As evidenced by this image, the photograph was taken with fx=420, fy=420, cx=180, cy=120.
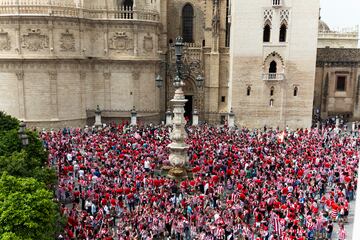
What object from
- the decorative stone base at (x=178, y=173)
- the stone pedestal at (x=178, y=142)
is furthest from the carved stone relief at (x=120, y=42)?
the decorative stone base at (x=178, y=173)

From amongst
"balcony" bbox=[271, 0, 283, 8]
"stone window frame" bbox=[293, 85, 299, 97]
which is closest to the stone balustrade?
"balcony" bbox=[271, 0, 283, 8]

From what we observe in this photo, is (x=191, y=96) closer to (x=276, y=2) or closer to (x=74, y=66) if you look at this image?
(x=276, y=2)

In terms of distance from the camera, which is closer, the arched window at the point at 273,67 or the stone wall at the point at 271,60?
the stone wall at the point at 271,60

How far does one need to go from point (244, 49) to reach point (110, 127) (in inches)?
568

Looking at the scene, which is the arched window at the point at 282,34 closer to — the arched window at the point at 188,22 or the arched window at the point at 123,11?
the arched window at the point at 188,22

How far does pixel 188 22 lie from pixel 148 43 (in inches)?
262

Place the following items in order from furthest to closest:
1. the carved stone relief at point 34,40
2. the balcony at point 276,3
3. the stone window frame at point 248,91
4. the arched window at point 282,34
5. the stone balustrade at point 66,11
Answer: the stone window frame at point 248,91
the arched window at point 282,34
the balcony at point 276,3
the carved stone relief at point 34,40
the stone balustrade at point 66,11

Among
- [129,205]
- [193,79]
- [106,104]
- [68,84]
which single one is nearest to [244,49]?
[193,79]

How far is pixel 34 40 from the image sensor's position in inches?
1407

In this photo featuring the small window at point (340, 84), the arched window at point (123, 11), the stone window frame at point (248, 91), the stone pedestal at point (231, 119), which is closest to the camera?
the arched window at point (123, 11)

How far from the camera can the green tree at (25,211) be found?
518 inches

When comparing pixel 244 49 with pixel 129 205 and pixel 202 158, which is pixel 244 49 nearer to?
pixel 202 158

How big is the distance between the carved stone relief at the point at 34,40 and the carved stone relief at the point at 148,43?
9019mm

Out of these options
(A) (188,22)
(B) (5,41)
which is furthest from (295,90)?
(B) (5,41)
